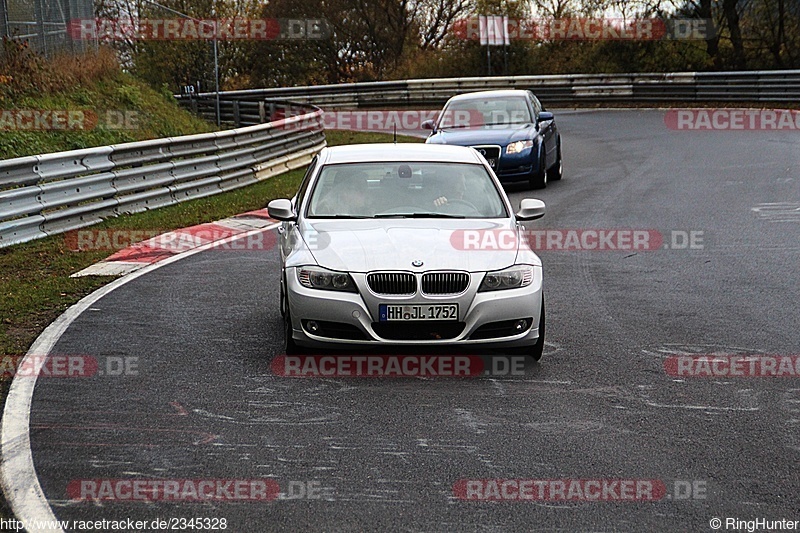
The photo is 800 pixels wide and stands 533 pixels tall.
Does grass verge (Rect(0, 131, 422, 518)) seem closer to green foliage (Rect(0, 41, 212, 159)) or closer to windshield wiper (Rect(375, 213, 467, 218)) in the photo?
windshield wiper (Rect(375, 213, 467, 218))

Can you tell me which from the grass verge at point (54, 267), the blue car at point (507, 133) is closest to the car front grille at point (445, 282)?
the grass verge at point (54, 267)

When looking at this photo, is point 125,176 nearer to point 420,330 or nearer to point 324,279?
point 324,279

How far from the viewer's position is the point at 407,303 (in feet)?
23.3

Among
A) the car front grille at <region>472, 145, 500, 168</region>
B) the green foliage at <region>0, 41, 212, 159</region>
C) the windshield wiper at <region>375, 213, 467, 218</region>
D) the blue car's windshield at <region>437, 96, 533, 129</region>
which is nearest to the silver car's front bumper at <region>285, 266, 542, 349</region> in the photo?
the windshield wiper at <region>375, 213, 467, 218</region>

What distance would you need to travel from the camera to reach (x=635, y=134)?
2777 cm

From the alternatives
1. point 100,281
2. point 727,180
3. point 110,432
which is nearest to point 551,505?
point 110,432

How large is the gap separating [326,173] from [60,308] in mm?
2744

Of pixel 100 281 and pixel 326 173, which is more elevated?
pixel 326 173

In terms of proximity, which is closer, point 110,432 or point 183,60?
point 110,432

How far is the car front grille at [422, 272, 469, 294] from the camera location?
23.5 feet

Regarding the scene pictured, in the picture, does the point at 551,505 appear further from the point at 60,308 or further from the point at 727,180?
the point at 727,180

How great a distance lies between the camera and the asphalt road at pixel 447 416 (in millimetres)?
4906

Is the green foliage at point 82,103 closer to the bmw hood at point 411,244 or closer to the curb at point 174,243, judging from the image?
the curb at point 174,243

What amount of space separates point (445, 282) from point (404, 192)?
4.66ft
